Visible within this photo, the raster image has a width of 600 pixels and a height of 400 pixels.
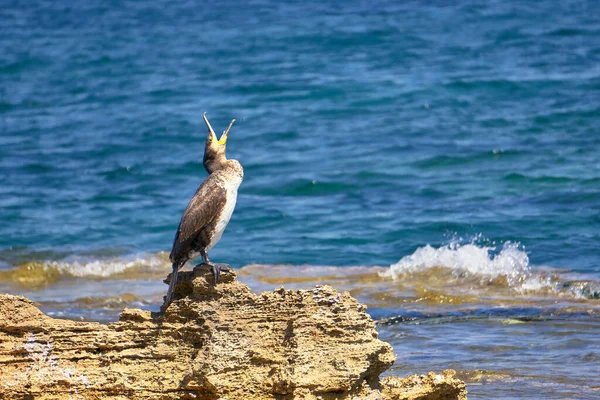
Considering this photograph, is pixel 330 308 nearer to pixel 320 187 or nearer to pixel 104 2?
pixel 320 187

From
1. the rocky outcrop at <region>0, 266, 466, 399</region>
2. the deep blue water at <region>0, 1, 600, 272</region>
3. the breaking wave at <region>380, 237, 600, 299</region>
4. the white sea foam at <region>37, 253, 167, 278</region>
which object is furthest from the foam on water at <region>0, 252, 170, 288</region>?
the rocky outcrop at <region>0, 266, 466, 399</region>

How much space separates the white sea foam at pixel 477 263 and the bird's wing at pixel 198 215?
5374mm

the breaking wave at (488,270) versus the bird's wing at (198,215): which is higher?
the breaking wave at (488,270)

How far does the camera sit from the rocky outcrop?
5.26 metres

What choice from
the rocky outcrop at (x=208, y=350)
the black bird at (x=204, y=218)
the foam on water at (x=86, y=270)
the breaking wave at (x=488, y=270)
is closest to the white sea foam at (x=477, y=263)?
the breaking wave at (x=488, y=270)

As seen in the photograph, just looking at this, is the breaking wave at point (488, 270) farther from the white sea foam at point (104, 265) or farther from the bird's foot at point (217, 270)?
the bird's foot at point (217, 270)

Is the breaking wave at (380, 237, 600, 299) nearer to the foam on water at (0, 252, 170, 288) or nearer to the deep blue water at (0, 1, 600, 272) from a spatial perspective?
the deep blue water at (0, 1, 600, 272)

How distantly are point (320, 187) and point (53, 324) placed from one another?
10.5 m

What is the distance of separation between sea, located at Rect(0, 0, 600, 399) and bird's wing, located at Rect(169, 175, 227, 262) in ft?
7.33

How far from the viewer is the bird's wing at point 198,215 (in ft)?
19.3

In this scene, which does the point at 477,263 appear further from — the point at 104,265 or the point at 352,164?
the point at 352,164

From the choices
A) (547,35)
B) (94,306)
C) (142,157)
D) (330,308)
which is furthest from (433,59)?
(330,308)

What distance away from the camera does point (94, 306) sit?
34.0ft

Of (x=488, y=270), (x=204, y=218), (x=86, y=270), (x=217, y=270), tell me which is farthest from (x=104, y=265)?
(x=217, y=270)
